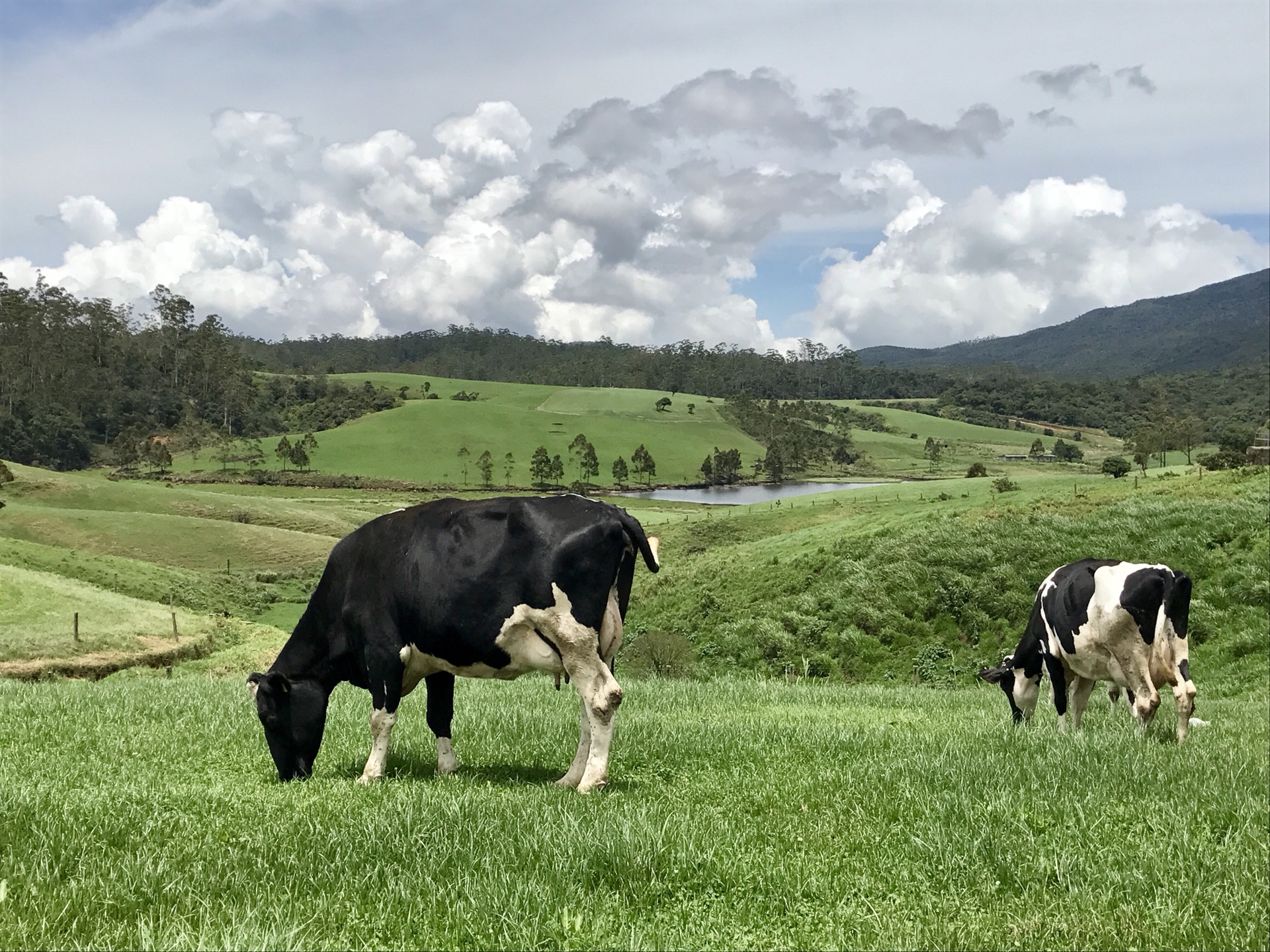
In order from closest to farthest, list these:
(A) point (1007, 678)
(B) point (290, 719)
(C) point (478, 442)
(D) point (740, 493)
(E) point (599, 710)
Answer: (E) point (599, 710) < (B) point (290, 719) < (A) point (1007, 678) < (D) point (740, 493) < (C) point (478, 442)

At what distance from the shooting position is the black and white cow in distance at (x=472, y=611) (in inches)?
325

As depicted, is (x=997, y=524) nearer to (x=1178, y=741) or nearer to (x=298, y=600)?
(x=1178, y=741)

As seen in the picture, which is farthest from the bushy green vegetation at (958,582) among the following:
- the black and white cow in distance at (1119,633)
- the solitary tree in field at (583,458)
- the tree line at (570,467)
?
the solitary tree in field at (583,458)

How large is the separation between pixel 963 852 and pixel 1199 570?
2824 centimetres

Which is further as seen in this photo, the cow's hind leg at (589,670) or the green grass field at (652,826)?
the cow's hind leg at (589,670)

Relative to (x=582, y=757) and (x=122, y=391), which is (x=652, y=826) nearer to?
(x=582, y=757)

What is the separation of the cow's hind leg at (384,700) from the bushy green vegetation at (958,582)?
21.7 meters

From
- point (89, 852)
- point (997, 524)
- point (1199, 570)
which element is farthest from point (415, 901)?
point (997, 524)

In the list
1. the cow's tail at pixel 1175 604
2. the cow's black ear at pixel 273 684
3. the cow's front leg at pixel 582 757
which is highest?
the cow's tail at pixel 1175 604

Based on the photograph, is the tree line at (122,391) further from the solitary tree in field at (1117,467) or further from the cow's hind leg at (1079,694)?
the cow's hind leg at (1079,694)

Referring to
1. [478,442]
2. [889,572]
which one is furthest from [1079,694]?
[478,442]

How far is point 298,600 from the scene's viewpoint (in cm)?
6284

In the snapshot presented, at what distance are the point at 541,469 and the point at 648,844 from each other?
148 m

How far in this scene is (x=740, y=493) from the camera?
148125 mm
